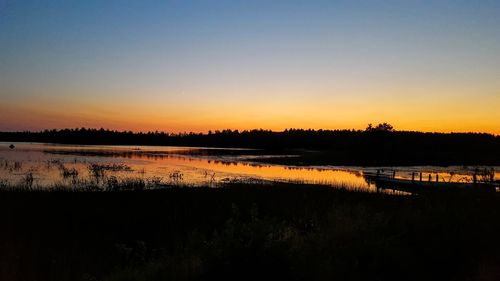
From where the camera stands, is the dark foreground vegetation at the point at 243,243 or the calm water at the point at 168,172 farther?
the calm water at the point at 168,172

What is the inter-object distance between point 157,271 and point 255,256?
1.89 metres

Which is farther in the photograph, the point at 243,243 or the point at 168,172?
the point at 168,172

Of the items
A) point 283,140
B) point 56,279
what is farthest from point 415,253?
point 283,140

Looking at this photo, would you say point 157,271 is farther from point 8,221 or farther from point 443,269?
point 8,221

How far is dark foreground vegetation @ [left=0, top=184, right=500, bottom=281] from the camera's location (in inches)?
329

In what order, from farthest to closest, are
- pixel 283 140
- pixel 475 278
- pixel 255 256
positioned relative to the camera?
pixel 283 140
pixel 475 278
pixel 255 256

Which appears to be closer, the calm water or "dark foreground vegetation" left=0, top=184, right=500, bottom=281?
"dark foreground vegetation" left=0, top=184, right=500, bottom=281

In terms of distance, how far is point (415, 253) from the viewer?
33.1 feet

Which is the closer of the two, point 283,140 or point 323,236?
point 323,236

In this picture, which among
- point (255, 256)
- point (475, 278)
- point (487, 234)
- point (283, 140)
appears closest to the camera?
point (255, 256)

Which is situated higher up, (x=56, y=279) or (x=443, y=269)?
(x=443, y=269)

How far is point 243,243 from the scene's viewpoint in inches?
334

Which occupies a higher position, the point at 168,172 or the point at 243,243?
the point at 243,243

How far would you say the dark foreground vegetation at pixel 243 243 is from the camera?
8.37m
